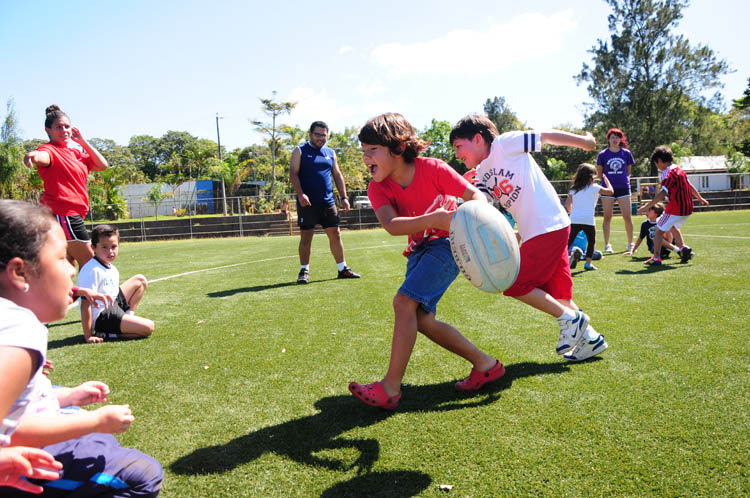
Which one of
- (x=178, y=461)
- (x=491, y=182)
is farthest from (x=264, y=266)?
(x=178, y=461)

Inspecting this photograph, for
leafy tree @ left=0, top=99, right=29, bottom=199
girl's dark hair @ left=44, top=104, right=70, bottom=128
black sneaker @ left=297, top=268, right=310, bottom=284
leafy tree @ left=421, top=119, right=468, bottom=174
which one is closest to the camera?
girl's dark hair @ left=44, top=104, right=70, bottom=128

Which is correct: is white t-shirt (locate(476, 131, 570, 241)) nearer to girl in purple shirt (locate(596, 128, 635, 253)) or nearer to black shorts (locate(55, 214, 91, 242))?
black shorts (locate(55, 214, 91, 242))

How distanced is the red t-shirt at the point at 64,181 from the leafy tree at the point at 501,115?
83.8m

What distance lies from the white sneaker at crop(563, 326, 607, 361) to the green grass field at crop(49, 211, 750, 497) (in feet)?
0.27

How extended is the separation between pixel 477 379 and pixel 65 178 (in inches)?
220

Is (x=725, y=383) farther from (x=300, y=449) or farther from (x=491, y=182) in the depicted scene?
(x=300, y=449)

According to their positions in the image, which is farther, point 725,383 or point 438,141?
point 438,141

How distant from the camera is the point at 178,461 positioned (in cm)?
241

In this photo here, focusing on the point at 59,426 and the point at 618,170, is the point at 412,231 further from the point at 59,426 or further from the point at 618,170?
the point at 618,170

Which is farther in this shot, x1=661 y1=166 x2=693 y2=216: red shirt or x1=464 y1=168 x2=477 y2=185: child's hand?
x1=661 y1=166 x2=693 y2=216: red shirt

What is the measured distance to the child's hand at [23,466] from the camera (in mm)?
1276

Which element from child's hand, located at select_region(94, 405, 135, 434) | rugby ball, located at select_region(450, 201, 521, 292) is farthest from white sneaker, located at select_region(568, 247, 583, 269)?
child's hand, located at select_region(94, 405, 135, 434)

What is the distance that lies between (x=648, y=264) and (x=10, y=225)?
350 inches

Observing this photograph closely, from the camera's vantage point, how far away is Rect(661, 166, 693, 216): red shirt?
8148mm
